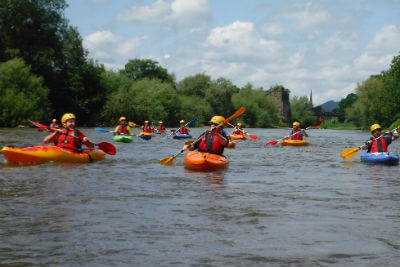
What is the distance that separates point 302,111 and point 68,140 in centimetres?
9294

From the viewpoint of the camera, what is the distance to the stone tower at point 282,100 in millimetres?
98500

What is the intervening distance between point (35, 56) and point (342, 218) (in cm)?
4150

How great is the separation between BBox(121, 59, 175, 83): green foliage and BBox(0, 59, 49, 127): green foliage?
40560 mm

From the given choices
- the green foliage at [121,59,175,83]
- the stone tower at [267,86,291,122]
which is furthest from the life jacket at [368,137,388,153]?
the stone tower at [267,86,291,122]

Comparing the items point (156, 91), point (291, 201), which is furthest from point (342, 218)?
point (156, 91)

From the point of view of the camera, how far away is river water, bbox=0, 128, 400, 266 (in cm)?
417

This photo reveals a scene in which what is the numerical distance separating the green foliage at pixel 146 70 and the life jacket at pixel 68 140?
6847 cm

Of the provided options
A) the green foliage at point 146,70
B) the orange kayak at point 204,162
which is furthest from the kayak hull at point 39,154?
the green foliage at point 146,70

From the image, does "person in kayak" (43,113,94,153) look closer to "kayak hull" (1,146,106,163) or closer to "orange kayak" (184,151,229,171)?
"kayak hull" (1,146,106,163)

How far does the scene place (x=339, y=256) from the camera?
165 inches

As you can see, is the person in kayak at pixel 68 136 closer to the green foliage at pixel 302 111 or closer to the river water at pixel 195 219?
the river water at pixel 195 219

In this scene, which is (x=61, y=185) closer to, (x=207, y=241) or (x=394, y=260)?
(x=207, y=241)

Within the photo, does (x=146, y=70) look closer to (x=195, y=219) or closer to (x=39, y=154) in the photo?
(x=39, y=154)

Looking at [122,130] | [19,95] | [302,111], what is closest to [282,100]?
[302,111]
